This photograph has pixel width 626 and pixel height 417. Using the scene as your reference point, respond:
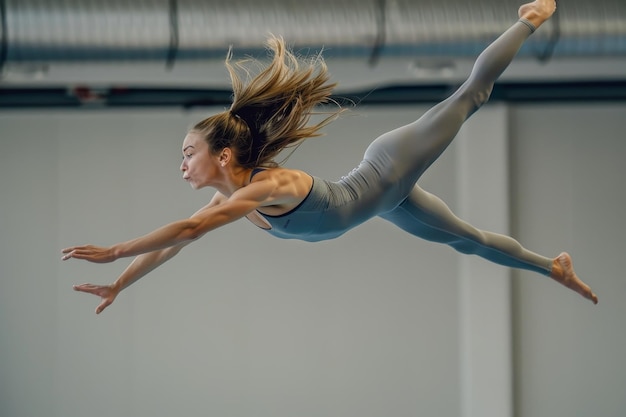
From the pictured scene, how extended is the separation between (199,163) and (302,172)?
0.33 m

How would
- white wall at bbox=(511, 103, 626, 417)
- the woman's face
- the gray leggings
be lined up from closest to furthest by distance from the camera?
the woman's face < the gray leggings < white wall at bbox=(511, 103, 626, 417)

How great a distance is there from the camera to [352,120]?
6.04 meters

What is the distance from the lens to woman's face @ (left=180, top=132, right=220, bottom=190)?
320 cm

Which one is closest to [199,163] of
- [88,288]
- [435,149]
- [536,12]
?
[88,288]

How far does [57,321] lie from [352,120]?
2127 mm

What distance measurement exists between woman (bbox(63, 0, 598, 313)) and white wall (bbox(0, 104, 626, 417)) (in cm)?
242

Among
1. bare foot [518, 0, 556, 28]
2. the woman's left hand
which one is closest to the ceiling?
bare foot [518, 0, 556, 28]

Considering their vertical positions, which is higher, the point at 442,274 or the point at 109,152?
the point at 109,152

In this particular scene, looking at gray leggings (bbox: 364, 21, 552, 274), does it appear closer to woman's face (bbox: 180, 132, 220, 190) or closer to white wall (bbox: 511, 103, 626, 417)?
woman's face (bbox: 180, 132, 220, 190)

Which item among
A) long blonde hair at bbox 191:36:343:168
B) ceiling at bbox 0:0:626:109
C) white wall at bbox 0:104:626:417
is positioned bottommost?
white wall at bbox 0:104:626:417

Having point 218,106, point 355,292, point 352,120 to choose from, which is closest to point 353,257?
point 355,292

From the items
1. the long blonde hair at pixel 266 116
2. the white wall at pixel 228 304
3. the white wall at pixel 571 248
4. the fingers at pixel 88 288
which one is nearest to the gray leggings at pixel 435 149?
the long blonde hair at pixel 266 116

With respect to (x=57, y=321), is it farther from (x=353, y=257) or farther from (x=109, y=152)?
(x=353, y=257)

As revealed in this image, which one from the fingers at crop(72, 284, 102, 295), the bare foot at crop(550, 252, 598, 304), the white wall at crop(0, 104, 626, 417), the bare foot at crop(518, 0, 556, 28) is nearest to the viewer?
the fingers at crop(72, 284, 102, 295)
